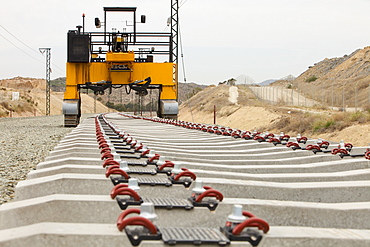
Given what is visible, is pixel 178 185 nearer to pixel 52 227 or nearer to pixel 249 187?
pixel 249 187

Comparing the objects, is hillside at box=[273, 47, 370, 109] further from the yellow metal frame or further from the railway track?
the railway track

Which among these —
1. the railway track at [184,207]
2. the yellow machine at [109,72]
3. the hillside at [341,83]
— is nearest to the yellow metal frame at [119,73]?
the yellow machine at [109,72]

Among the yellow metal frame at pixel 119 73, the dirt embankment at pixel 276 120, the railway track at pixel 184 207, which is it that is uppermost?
the yellow metal frame at pixel 119 73

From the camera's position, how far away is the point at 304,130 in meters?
20.9

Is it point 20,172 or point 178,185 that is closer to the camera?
point 178,185

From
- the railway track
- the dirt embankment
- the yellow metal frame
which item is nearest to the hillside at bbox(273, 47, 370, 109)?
the dirt embankment

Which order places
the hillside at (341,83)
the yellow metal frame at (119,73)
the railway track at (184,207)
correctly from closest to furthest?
the railway track at (184,207), the yellow metal frame at (119,73), the hillside at (341,83)

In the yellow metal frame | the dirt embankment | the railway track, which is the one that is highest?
the yellow metal frame

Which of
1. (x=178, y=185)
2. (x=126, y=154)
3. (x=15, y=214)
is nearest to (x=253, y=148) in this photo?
(x=126, y=154)

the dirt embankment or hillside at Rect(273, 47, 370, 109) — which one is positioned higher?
hillside at Rect(273, 47, 370, 109)

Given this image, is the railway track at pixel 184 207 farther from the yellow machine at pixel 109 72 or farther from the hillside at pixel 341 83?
the hillside at pixel 341 83

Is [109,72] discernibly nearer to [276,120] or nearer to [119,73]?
[119,73]

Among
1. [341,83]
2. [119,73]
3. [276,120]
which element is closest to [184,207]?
[119,73]

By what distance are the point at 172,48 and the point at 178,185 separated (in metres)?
22.4
